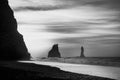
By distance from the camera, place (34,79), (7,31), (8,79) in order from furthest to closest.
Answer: (7,31)
(34,79)
(8,79)

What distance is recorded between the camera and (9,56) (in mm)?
89750

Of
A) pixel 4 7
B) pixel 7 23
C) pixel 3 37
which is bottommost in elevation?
pixel 3 37

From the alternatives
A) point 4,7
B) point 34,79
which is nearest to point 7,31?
point 4,7

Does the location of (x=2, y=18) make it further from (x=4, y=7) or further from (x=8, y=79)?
(x=8, y=79)

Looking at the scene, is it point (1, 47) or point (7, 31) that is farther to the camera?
point (7, 31)

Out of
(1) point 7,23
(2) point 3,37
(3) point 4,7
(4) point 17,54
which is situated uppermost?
(3) point 4,7

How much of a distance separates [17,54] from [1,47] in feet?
67.7

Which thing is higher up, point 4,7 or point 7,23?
point 4,7

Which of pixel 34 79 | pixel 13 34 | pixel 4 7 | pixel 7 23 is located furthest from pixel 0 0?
pixel 34 79

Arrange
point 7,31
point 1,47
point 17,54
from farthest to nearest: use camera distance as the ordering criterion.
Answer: point 17,54, point 7,31, point 1,47

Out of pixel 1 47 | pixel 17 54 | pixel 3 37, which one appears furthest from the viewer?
pixel 17 54

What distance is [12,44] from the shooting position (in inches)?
3875

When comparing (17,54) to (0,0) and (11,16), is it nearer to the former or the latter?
(11,16)

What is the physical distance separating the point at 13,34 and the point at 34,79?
88.2m
